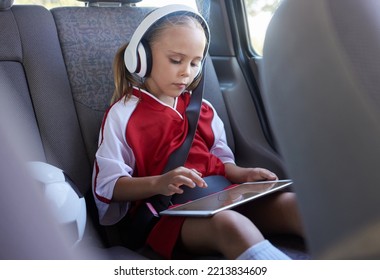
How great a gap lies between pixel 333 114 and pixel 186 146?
94 centimetres

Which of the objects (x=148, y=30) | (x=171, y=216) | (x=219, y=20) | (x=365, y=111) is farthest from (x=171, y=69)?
(x=365, y=111)

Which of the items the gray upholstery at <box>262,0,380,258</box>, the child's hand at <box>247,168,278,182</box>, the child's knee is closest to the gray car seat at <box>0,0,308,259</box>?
the child's knee

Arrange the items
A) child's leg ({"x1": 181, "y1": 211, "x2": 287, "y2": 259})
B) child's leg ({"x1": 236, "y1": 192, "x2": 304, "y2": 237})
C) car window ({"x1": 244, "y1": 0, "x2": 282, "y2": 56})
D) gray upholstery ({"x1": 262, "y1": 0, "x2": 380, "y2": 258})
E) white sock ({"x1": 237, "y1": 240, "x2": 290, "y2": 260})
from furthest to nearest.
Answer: car window ({"x1": 244, "y1": 0, "x2": 282, "y2": 56})
child's leg ({"x1": 236, "y1": 192, "x2": 304, "y2": 237})
child's leg ({"x1": 181, "y1": 211, "x2": 287, "y2": 259})
white sock ({"x1": 237, "y1": 240, "x2": 290, "y2": 260})
gray upholstery ({"x1": 262, "y1": 0, "x2": 380, "y2": 258})

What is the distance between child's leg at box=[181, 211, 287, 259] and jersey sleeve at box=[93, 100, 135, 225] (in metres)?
0.22

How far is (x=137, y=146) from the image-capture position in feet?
4.61

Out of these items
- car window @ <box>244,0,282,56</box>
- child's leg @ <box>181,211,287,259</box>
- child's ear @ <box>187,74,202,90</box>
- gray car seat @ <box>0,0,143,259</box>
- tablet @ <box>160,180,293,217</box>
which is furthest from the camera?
car window @ <box>244,0,282,56</box>

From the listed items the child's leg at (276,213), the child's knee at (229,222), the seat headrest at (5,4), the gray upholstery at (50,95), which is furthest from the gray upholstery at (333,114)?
the seat headrest at (5,4)

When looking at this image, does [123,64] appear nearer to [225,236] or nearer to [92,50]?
[92,50]

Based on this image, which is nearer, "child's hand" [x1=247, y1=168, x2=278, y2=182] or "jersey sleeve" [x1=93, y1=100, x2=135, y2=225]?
"jersey sleeve" [x1=93, y1=100, x2=135, y2=225]

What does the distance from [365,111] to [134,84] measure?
3.56 ft

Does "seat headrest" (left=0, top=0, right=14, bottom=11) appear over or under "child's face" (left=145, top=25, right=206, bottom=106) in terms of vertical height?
over

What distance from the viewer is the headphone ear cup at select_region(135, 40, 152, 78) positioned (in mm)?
1416

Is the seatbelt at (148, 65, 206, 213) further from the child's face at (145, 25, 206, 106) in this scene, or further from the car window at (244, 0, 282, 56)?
the car window at (244, 0, 282, 56)

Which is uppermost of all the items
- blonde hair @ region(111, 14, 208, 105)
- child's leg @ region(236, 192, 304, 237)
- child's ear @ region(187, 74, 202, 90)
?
blonde hair @ region(111, 14, 208, 105)
